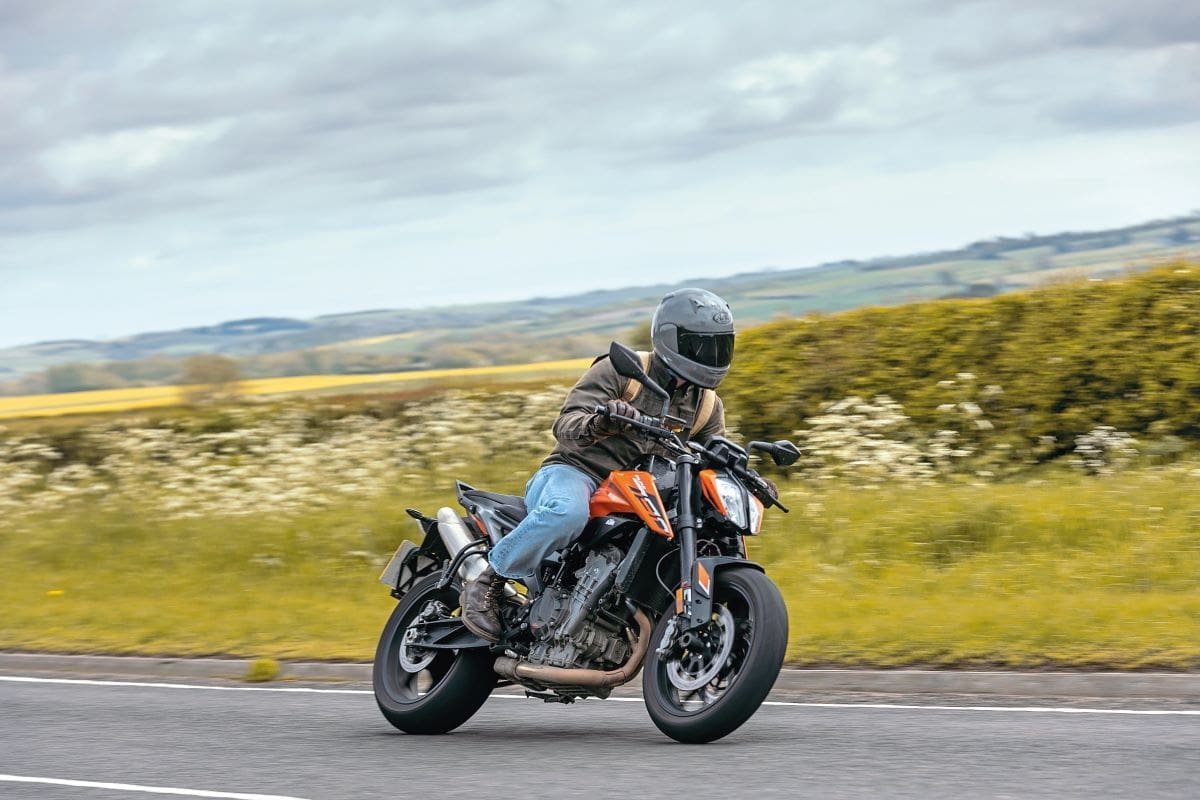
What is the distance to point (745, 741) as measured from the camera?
23.5 ft

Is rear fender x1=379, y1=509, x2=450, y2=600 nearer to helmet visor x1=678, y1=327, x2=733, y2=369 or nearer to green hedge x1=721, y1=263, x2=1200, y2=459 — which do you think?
helmet visor x1=678, y1=327, x2=733, y2=369

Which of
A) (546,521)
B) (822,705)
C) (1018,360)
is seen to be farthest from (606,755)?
(1018,360)

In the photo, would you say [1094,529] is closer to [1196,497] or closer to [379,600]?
[1196,497]

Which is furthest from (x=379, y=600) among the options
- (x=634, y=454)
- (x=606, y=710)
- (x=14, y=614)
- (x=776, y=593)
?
(x=776, y=593)

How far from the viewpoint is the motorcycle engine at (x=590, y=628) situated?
718cm

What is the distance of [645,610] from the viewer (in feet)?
23.6

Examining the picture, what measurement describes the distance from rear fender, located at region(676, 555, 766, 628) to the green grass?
121 inches

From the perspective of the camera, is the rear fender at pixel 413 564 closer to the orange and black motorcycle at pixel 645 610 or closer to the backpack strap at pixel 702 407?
the orange and black motorcycle at pixel 645 610

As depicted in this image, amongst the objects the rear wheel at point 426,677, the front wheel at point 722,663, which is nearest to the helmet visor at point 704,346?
the front wheel at point 722,663

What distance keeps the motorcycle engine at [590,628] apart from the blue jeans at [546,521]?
0.20 metres

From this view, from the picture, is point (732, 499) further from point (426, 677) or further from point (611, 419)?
point (426, 677)

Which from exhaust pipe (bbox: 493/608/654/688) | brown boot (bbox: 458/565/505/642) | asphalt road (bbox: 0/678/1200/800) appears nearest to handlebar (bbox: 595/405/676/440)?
exhaust pipe (bbox: 493/608/654/688)

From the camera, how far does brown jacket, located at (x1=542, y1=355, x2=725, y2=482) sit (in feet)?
24.1

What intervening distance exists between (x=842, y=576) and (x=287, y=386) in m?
14.6
